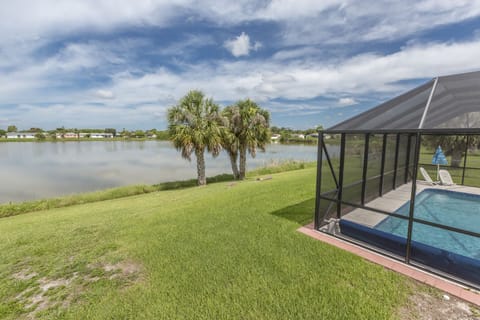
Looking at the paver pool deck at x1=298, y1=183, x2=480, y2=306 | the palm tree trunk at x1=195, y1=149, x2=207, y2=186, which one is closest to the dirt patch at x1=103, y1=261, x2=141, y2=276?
the paver pool deck at x1=298, y1=183, x2=480, y2=306

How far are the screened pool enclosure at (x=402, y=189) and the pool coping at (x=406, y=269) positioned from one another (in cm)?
18

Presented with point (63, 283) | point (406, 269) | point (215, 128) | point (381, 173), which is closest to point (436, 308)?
point (406, 269)

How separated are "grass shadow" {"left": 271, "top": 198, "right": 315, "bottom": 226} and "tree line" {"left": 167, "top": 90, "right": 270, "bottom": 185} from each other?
631cm

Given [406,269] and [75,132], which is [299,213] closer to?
[406,269]

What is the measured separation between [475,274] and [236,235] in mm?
3304

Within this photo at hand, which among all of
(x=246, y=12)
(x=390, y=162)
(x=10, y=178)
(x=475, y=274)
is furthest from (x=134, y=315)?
(x=10, y=178)

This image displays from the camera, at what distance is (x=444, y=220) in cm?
513

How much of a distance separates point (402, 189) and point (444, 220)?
1547 mm

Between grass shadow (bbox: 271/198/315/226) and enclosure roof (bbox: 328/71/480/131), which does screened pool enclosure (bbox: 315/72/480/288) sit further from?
grass shadow (bbox: 271/198/315/226)

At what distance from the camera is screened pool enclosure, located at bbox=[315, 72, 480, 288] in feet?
9.37

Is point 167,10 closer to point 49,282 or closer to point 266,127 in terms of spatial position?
point 266,127

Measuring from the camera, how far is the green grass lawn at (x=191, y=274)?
2.25 metres

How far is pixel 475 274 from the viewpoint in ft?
8.71

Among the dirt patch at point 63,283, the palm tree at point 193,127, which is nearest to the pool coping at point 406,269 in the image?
the dirt patch at point 63,283
